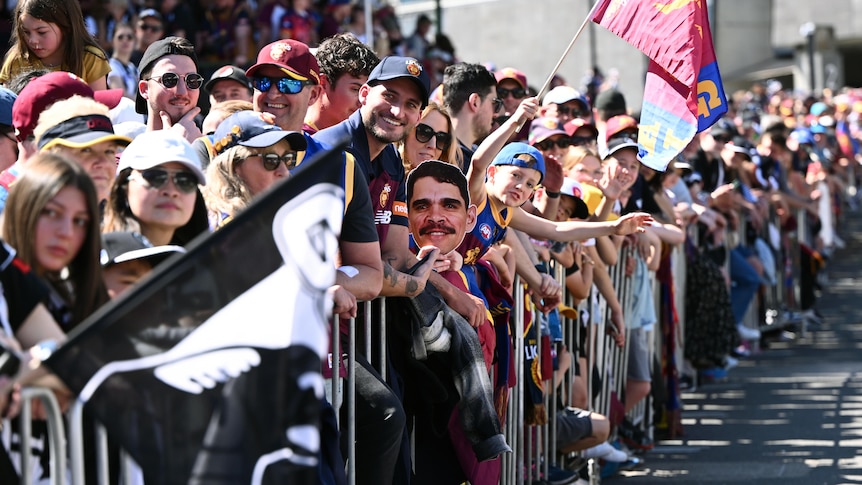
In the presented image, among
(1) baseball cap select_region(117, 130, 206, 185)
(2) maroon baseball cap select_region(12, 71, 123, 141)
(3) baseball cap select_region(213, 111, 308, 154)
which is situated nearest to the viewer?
(1) baseball cap select_region(117, 130, 206, 185)

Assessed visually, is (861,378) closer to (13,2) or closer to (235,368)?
(13,2)

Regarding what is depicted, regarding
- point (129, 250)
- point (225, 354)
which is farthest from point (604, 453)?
point (225, 354)

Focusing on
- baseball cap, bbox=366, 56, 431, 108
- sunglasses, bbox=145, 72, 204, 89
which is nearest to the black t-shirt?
baseball cap, bbox=366, 56, 431, 108

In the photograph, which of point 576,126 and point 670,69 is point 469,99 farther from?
point 576,126

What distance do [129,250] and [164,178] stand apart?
27 cm

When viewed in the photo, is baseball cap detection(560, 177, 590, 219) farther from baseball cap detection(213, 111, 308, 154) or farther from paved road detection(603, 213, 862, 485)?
baseball cap detection(213, 111, 308, 154)

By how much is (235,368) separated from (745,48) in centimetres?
4598

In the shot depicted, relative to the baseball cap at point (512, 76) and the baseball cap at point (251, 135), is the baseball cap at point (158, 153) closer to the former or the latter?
the baseball cap at point (251, 135)

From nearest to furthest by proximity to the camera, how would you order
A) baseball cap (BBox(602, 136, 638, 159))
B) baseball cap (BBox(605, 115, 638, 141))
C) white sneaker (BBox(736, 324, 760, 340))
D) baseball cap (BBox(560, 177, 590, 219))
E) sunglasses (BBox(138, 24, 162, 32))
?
baseball cap (BBox(560, 177, 590, 219))
baseball cap (BBox(602, 136, 638, 159))
baseball cap (BBox(605, 115, 638, 141))
sunglasses (BBox(138, 24, 162, 32))
white sneaker (BBox(736, 324, 760, 340))

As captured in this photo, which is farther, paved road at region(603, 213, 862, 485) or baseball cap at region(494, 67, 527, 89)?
baseball cap at region(494, 67, 527, 89)

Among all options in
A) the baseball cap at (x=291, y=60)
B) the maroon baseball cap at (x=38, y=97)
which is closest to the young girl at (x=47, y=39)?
the baseball cap at (x=291, y=60)

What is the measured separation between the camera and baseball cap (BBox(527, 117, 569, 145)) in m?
8.73

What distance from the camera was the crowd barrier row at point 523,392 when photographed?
331 cm

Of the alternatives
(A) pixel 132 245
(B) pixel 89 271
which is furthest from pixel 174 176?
(B) pixel 89 271
